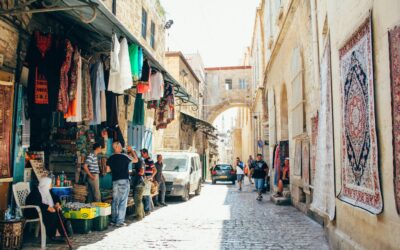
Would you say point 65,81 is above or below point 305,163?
above

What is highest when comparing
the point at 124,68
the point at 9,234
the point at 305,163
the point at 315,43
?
the point at 315,43

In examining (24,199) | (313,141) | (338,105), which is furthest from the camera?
(313,141)

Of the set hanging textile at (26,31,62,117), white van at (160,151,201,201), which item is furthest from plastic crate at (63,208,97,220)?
white van at (160,151,201,201)

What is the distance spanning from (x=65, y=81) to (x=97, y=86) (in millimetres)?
1102

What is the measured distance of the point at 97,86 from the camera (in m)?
7.40

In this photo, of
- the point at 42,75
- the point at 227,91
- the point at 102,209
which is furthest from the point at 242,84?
the point at 42,75

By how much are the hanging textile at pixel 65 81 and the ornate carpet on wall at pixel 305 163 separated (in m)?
5.89

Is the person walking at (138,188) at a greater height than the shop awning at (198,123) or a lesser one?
lesser

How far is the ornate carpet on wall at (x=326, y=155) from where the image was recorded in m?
5.79

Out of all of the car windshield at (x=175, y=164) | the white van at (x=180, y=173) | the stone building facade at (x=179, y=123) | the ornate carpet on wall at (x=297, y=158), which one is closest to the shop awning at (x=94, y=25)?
the ornate carpet on wall at (x=297, y=158)

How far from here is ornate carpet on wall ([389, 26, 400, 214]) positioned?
11.2ft

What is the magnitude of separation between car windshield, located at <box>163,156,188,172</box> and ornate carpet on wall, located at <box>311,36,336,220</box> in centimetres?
751

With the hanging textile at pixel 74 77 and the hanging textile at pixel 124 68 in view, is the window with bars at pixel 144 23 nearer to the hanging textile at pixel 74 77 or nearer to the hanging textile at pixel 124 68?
the hanging textile at pixel 124 68

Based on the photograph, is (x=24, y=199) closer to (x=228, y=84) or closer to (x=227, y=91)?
(x=227, y=91)
